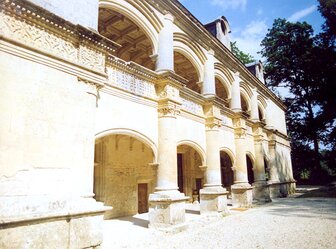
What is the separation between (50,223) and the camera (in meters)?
4.70

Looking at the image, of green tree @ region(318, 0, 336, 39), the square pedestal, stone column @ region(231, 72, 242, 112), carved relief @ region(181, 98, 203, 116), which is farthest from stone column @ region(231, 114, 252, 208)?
green tree @ region(318, 0, 336, 39)

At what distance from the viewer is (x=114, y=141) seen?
1095 cm

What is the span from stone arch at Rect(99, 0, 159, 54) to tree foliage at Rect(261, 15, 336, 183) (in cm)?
1910

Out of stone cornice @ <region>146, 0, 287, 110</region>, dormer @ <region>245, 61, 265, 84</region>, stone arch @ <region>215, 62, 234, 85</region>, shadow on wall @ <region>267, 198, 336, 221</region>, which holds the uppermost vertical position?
dormer @ <region>245, 61, 265, 84</region>

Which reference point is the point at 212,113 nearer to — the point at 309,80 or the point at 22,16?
the point at 22,16

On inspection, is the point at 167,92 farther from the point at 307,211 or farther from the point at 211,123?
the point at 307,211

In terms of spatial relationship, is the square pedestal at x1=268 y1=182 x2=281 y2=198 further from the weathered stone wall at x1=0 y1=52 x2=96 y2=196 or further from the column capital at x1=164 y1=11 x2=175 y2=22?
the weathered stone wall at x1=0 y1=52 x2=96 y2=196

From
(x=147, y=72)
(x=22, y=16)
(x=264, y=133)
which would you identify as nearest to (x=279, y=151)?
(x=264, y=133)

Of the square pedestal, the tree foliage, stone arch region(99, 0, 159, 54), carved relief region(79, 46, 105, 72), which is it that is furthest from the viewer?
the tree foliage

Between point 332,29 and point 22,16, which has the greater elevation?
point 332,29

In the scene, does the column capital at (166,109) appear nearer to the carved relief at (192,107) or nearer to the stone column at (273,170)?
the carved relief at (192,107)

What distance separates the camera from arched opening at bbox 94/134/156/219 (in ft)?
33.9

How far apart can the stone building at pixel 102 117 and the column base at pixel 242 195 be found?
51 millimetres

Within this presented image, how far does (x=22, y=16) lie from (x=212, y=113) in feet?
27.0
